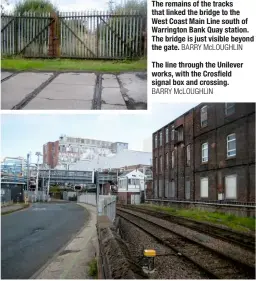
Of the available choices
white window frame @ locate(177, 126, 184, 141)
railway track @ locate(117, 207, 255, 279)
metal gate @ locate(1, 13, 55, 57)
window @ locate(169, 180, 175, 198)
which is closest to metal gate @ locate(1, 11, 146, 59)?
metal gate @ locate(1, 13, 55, 57)

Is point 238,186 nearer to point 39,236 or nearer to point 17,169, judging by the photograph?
point 17,169

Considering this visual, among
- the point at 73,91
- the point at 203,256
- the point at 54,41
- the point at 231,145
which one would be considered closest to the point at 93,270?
the point at 203,256

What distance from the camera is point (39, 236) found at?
646 cm

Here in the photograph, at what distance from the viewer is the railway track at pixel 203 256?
8.43 feet

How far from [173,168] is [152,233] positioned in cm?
74

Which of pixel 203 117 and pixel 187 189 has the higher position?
pixel 203 117

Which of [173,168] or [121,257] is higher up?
[173,168]

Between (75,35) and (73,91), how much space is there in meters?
0.56

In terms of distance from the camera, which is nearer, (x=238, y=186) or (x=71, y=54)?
(x=238, y=186)

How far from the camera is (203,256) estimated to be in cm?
305

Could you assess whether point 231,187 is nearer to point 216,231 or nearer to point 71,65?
point 216,231

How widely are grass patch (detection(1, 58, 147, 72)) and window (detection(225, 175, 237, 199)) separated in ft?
4.11

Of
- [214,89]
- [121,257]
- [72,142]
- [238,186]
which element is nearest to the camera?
[121,257]

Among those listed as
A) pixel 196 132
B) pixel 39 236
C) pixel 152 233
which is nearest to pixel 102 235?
pixel 152 233
